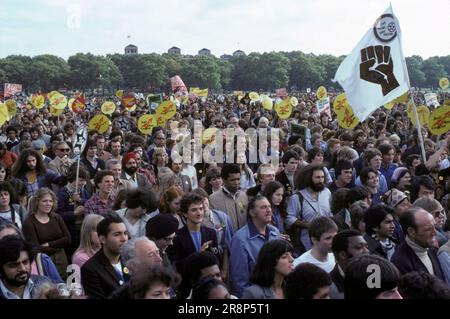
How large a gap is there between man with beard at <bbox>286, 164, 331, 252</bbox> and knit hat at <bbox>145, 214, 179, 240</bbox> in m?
1.77

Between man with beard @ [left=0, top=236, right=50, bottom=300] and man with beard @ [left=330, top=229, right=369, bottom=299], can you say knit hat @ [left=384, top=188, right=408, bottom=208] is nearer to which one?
man with beard @ [left=330, top=229, right=369, bottom=299]

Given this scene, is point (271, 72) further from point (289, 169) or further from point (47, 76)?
point (289, 169)

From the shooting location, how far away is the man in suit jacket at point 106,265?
4.37 m

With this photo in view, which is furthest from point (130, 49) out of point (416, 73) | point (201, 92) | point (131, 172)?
point (131, 172)

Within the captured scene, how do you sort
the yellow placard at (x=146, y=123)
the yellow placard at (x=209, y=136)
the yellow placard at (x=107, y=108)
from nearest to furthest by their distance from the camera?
the yellow placard at (x=209, y=136) → the yellow placard at (x=146, y=123) → the yellow placard at (x=107, y=108)

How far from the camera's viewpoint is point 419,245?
4.94 metres

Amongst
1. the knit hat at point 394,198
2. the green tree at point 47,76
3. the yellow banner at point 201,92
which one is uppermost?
the green tree at point 47,76

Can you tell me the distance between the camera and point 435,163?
8406mm

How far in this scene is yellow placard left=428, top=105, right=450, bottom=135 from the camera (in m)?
10.1

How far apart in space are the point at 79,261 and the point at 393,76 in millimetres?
6274

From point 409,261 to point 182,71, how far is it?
324 ft

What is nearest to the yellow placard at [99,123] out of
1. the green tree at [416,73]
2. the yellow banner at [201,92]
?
the yellow banner at [201,92]

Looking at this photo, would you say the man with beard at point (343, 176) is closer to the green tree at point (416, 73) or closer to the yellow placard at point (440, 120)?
the yellow placard at point (440, 120)
